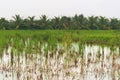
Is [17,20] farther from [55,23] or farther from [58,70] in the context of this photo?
[58,70]

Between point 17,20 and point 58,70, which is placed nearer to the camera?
point 58,70

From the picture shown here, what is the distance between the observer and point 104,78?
845cm

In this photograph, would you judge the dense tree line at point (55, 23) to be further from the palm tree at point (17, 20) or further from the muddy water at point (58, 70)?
the muddy water at point (58, 70)

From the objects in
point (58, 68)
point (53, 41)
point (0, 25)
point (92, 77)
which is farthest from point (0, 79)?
point (0, 25)

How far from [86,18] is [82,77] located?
1130 inches

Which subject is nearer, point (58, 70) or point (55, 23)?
point (58, 70)

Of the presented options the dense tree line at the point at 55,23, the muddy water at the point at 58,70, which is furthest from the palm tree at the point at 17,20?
the muddy water at the point at 58,70

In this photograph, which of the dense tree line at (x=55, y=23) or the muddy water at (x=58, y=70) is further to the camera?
the dense tree line at (x=55, y=23)

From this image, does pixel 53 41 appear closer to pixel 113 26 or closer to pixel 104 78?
pixel 104 78

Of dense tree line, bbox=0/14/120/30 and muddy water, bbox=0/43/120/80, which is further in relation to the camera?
dense tree line, bbox=0/14/120/30

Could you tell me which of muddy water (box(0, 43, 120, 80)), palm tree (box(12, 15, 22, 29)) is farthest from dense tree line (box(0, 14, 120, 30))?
muddy water (box(0, 43, 120, 80))

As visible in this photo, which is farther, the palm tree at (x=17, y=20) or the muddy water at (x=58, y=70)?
the palm tree at (x=17, y=20)

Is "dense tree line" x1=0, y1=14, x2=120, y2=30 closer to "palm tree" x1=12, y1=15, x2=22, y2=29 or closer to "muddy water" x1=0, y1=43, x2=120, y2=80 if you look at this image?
"palm tree" x1=12, y1=15, x2=22, y2=29

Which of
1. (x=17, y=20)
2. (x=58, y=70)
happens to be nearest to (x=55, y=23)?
(x=17, y=20)
